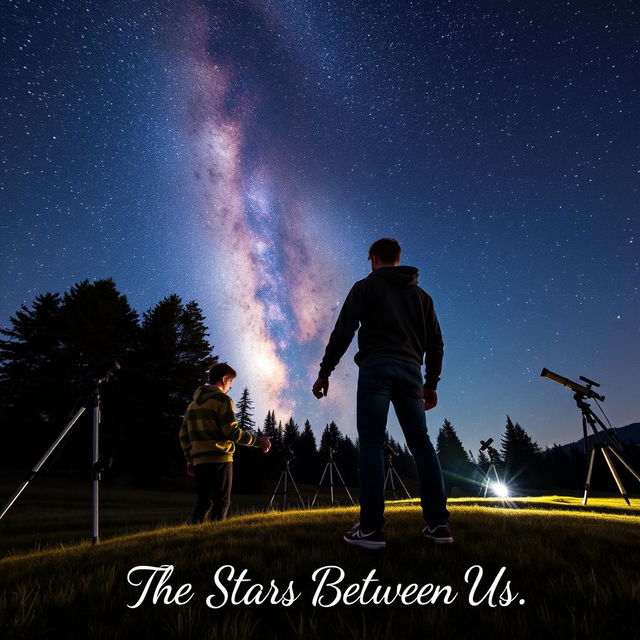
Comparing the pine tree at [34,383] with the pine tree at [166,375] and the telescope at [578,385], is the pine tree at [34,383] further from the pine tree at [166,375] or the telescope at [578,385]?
the telescope at [578,385]

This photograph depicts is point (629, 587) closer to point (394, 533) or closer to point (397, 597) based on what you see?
point (397, 597)

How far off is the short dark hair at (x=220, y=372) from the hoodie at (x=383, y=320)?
2878 mm

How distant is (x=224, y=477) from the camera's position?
5.37 m

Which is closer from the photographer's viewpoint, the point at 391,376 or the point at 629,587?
the point at 629,587

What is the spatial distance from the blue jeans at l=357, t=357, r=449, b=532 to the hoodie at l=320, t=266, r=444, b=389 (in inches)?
6.0

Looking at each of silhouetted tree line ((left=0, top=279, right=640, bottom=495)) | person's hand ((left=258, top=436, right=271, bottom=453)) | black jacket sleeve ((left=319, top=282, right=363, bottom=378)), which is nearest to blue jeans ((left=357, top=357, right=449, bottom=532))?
black jacket sleeve ((left=319, top=282, right=363, bottom=378))

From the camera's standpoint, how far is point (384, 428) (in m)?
Answer: 3.07

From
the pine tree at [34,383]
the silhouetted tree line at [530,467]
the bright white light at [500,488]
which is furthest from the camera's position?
the silhouetted tree line at [530,467]

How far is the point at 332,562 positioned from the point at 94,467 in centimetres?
313

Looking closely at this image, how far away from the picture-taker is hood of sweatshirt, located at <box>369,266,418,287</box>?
3.50 metres

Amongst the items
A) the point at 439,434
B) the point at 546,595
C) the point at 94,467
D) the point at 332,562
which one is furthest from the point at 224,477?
the point at 439,434

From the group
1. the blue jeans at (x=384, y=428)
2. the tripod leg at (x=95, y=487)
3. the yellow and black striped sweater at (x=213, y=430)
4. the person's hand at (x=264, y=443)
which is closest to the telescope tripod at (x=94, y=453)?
the tripod leg at (x=95, y=487)

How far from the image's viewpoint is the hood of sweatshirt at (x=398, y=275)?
11.5 feet

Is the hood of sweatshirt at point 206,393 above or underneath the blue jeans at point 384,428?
above
